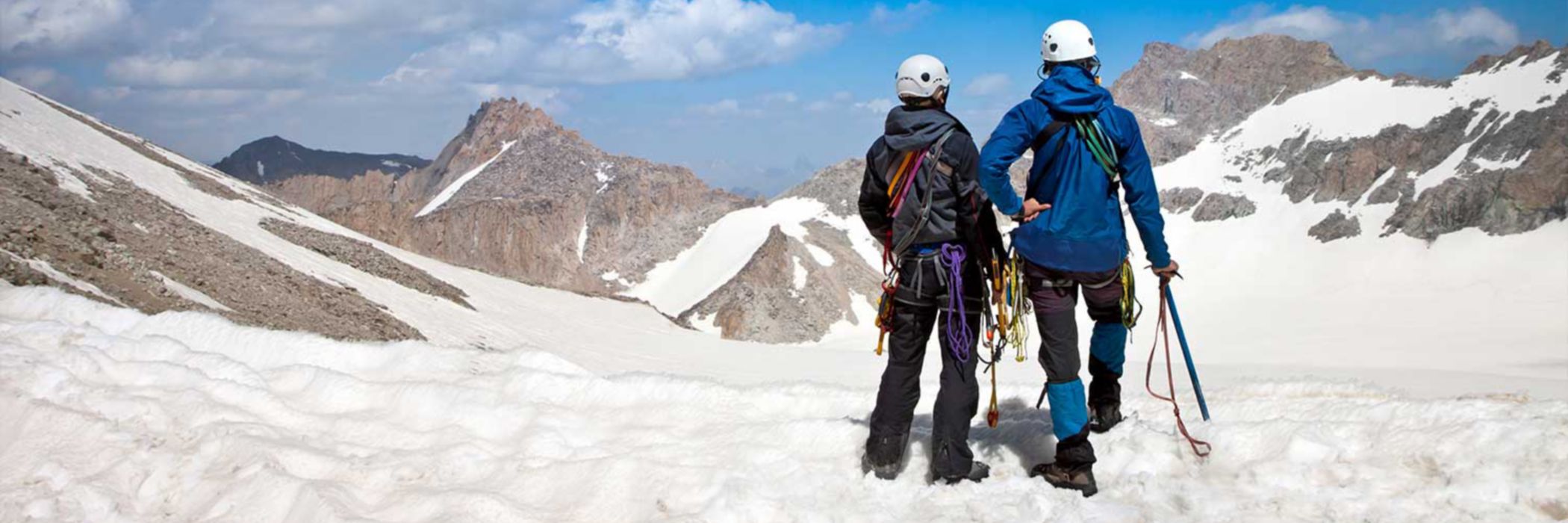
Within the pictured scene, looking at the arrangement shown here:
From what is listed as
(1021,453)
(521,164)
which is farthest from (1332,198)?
(1021,453)

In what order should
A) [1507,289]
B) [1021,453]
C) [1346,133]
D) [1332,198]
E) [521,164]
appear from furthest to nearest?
[521,164] → [1346,133] → [1332,198] → [1507,289] → [1021,453]

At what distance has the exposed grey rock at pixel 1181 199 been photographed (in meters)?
130

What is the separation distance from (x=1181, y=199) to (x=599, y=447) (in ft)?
446

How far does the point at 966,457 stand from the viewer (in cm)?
581

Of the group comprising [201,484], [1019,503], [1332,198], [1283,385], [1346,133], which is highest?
[1346,133]

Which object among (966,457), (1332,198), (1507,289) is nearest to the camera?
Result: (966,457)

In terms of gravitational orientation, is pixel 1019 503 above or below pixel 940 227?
below

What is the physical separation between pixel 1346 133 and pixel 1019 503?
135 metres

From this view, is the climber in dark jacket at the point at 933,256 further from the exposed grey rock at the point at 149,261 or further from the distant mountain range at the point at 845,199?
the distant mountain range at the point at 845,199

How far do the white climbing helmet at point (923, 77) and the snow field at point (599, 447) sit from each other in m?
2.24

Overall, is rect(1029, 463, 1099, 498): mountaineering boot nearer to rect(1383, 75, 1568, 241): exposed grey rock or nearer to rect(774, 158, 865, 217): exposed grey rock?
rect(1383, 75, 1568, 241): exposed grey rock

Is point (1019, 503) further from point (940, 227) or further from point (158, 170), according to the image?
point (158, 170)

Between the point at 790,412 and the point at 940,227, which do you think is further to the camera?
the point at 790,412

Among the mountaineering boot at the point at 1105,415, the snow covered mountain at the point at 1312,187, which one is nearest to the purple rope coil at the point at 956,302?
the mountaineering boot at the point at 1105,415
